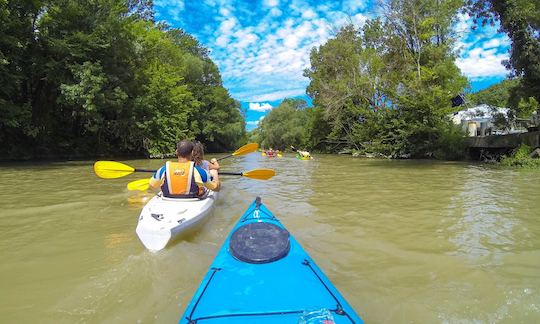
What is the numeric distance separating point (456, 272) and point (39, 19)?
21.9 metres

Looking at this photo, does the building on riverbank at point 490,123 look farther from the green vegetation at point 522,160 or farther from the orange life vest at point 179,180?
the orange life vest at point 179,180

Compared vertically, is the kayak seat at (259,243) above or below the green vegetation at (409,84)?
below

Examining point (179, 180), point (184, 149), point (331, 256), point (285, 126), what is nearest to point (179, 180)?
point (179, 180)

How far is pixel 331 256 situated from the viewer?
4.27 m

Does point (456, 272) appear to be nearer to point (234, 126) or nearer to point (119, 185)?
point (119, 185)

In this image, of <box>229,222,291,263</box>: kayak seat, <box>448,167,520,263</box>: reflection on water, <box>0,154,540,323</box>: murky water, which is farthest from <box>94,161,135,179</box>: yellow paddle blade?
<box>448,167,520,263</box>: reflection on water

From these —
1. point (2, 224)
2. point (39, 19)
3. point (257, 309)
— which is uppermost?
point (39, 19)

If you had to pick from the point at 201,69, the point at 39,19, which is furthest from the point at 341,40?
the point at 39,19

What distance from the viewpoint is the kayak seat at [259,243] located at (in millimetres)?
3061

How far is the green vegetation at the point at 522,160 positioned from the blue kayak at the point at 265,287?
14001mm

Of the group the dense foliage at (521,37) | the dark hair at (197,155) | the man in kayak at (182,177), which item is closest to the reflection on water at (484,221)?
the man in kayak at (182,177)

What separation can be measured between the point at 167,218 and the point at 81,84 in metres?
15.9

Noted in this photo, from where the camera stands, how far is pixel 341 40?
1300 inches

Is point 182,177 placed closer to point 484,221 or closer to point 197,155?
point 197,155
